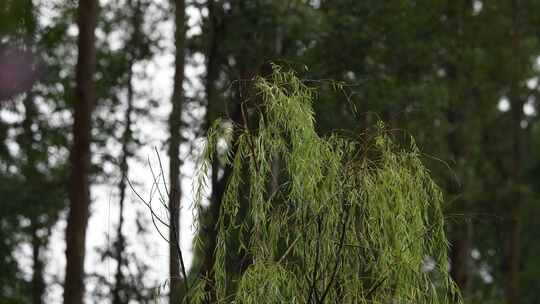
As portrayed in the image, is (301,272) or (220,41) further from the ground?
(220,41)

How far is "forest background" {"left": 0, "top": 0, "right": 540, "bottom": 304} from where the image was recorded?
50.6 ft

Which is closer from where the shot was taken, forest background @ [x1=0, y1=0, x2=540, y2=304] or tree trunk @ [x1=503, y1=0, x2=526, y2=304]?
forest background @ [x1=0, y1=0, x2=540, y2=304]

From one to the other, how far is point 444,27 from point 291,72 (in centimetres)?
1293

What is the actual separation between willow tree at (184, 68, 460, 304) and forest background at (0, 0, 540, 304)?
709 cm

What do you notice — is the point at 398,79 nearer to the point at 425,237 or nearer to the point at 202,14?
the point at 202,14

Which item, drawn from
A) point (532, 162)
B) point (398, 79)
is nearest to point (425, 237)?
point (398, 79)

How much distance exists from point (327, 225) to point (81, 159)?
17.6 feet

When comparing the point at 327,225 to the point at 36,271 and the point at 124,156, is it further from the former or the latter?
the point at 36,271

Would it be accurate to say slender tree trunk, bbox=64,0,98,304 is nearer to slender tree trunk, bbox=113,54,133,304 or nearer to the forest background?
the forest background

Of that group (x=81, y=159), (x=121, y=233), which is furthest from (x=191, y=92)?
(x=81, y=159)

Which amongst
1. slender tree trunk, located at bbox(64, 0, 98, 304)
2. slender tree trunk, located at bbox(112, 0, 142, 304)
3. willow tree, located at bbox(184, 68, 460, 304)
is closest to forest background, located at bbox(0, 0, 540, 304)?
slender tree trunk, located at bbox(112, 0, 142, 304)

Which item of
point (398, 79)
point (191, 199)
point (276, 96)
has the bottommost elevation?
point (191, 199)

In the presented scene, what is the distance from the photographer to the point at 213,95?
15680 mm

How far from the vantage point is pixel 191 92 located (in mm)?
17344
